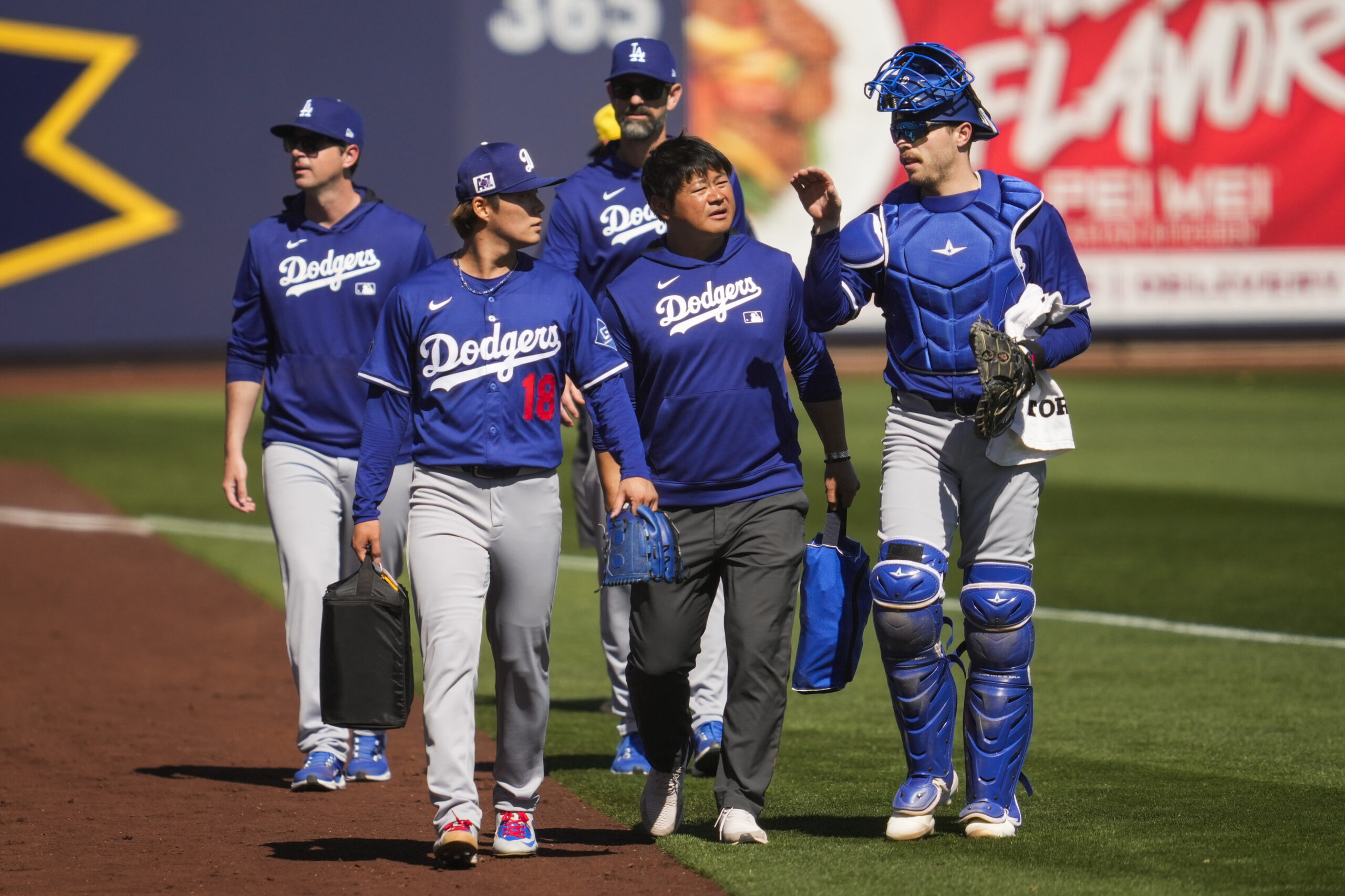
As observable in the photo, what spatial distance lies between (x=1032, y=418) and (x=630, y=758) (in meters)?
2.23

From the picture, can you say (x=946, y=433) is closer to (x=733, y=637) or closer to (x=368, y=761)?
(x=733, y=637)

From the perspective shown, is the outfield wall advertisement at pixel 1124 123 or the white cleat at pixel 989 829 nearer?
the white cleat at pixel 989 829

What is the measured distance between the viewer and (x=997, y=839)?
5.16 m

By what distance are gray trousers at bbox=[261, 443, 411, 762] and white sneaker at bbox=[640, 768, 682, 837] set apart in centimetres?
143

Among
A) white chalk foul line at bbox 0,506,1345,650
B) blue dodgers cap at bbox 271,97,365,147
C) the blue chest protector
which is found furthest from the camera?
white chalk foul line at bbox 0,506,1345,650

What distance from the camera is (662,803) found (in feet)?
17.7

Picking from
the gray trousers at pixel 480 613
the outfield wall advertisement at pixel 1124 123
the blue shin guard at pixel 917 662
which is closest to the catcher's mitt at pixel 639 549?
the gray trousers at pixel 480 613

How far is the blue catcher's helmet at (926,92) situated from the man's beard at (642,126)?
148 cm

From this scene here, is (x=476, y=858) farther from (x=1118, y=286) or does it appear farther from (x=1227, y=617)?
(x=1118, y=286)

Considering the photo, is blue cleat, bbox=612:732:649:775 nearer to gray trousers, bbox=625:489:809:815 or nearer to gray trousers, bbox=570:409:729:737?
gray trousers, bbox=570:409:729:737

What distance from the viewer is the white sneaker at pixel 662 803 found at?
5.38 metres

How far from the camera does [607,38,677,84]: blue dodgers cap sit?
259 inches

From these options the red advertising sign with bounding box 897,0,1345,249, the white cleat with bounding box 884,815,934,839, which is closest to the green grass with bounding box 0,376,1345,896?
the white cleat with bounding box 884,815,934,839

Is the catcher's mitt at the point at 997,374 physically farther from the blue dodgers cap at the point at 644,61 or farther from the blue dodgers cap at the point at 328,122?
the blue dodgers cap at the point at 328,122
